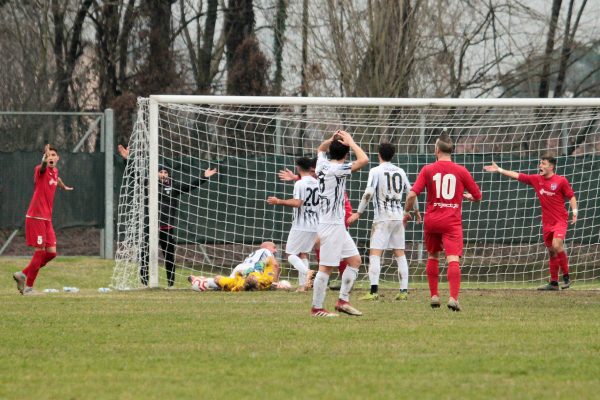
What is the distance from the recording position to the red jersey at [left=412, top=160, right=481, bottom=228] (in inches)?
486

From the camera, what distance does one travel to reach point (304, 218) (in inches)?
639

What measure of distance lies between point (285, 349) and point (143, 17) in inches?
819

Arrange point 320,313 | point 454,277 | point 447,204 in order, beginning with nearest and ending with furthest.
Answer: point 320,313 → point 454,277 → point 447,204

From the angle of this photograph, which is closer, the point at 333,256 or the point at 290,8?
the point at 333,256

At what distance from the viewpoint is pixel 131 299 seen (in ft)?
46.8

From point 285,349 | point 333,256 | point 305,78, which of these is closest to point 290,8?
point 305,78

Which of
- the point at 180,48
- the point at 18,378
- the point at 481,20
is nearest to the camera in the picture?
the point at 18,378

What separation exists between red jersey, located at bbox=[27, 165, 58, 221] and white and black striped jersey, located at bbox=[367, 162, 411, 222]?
14.0 feet

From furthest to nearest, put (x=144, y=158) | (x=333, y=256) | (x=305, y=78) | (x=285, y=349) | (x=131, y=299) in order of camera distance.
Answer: (x=305, y=78)
(x=144, y=158)
(x=131, y=299)
(x=333, y=256)
(x=285, y=349)

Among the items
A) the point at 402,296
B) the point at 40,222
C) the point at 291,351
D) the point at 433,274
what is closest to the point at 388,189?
the point at 402,296

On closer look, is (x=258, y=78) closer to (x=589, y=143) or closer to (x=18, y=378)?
(x=589, y=143)

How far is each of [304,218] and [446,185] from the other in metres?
4.15

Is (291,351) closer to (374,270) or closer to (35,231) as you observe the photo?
(374,270)

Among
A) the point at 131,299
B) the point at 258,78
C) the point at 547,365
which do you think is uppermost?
the point at 258,78
